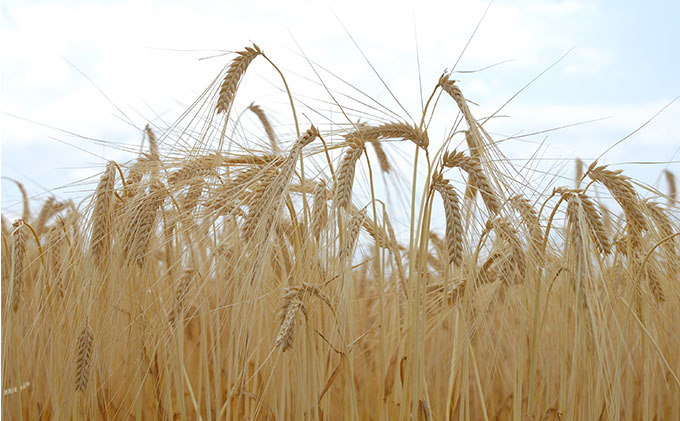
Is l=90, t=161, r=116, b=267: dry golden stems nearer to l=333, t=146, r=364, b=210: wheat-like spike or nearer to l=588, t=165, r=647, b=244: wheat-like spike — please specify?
l=333, t=146, r=364, b=210: wheat-like spike

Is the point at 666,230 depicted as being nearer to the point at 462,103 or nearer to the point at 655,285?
the point at 655,285

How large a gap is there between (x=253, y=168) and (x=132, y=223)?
377 mm

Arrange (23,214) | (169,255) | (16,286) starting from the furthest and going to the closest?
1. (23,214)
2. (169,255)
3. (16,286)

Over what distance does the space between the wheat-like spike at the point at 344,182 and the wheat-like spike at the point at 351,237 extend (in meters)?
0.07

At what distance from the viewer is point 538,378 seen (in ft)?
9.21

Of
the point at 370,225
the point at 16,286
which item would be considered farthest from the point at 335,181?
the point at 16,286

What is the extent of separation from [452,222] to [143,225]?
87 centimetres

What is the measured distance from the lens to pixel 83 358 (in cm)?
162

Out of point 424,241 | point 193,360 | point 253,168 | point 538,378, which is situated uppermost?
point 253,168

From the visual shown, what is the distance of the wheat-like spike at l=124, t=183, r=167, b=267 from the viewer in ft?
5.31

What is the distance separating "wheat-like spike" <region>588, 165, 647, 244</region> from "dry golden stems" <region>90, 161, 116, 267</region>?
4.56 feet

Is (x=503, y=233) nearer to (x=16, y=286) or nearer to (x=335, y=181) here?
(x=335, y=181)

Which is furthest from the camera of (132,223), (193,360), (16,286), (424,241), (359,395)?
(193,360)

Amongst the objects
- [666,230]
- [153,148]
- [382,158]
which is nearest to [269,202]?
[153,148]
